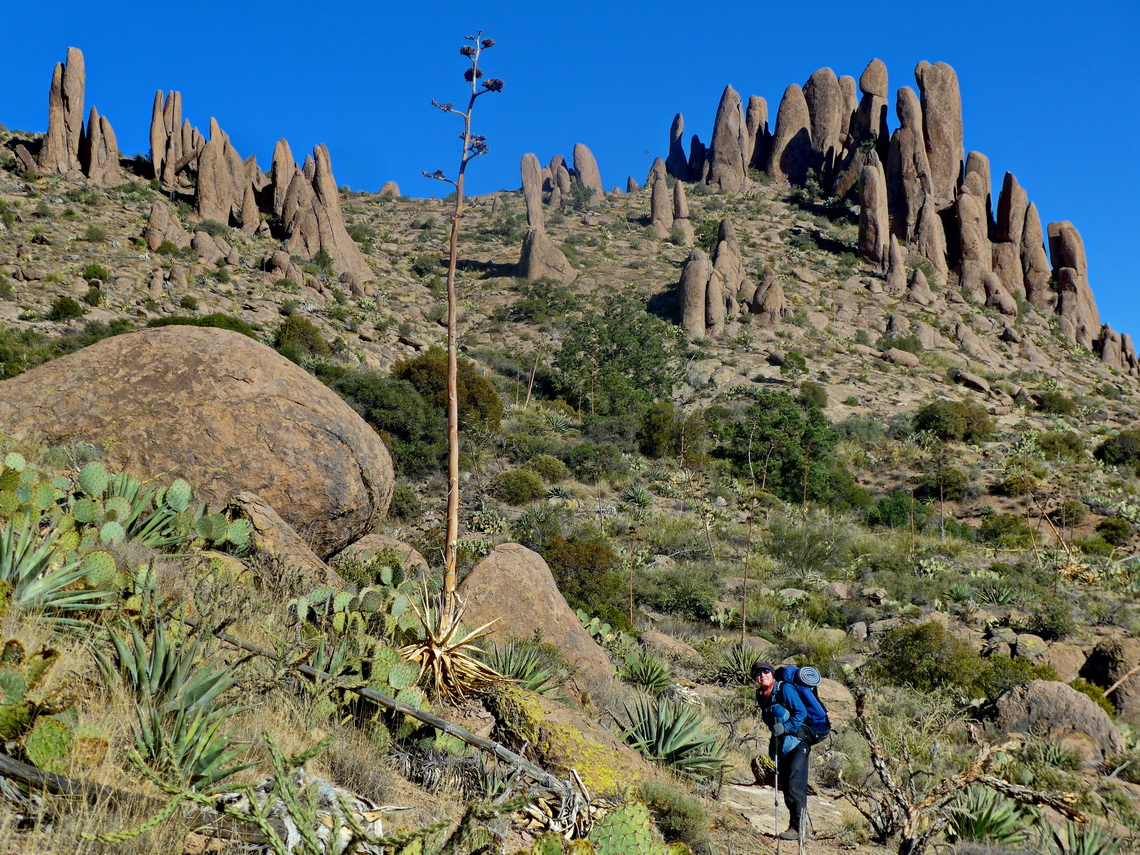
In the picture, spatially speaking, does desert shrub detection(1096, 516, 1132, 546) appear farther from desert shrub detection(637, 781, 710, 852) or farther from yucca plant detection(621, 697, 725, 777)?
desert shrub detection(637, 781, 710, 852)

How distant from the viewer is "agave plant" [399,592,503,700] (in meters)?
5.53

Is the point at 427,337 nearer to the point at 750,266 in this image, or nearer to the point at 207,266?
the point at 207,266

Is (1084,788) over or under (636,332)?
under

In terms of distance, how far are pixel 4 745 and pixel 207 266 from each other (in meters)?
35.7

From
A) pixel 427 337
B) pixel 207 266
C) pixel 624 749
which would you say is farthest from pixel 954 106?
pixel 624 749

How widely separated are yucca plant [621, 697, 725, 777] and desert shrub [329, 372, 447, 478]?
633 inches

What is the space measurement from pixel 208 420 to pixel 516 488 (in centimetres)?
1470

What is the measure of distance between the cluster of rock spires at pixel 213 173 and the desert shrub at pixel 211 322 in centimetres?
1184

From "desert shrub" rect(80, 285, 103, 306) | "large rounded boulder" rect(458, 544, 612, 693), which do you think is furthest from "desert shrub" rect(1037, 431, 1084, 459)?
"desert shrub" rect(80, 285, 103, 306)

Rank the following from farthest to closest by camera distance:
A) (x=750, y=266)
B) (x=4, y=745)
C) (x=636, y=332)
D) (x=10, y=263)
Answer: (x=750, y=266), (x=636, y=332), (x=10, y=263), (x=4, y=745)

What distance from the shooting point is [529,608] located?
8.74 metres

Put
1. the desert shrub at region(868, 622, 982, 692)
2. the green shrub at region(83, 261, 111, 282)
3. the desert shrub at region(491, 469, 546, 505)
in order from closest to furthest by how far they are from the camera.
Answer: the desert shrub at region(868, 622, 982, 692)
the desert shrub at region(491, 469, 546, 505)
the green shrub at region(83, 261, 111, 282)

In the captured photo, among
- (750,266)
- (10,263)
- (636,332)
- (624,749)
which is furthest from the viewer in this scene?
(750,266)

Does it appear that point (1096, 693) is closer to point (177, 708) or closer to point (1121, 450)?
point (177, 708)
